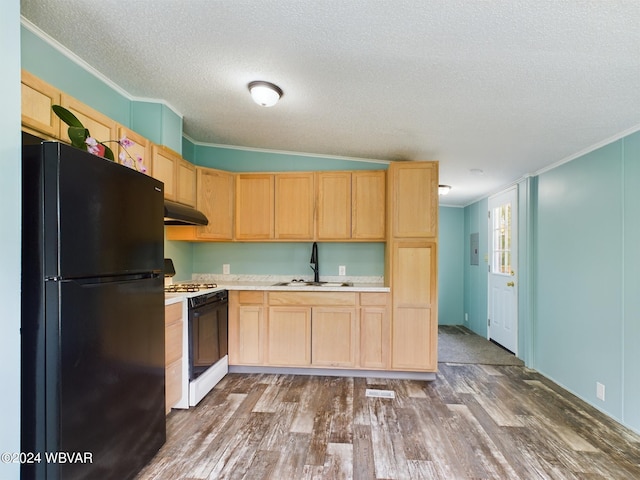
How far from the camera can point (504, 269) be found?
4.38m

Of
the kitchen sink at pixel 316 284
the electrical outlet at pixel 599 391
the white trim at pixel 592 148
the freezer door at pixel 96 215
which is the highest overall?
the white trim at pixel 592 148

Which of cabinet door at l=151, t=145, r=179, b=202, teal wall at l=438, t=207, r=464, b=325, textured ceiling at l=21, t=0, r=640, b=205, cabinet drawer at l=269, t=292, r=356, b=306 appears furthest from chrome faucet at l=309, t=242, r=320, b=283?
teal wall at l=438, t=207, r=464, b=325

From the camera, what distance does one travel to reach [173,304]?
8.10 feet

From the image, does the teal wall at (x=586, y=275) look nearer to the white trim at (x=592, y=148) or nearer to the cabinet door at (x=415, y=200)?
the white trim at (x=592, y=148)

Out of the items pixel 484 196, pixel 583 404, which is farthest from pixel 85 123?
pixel 484 196

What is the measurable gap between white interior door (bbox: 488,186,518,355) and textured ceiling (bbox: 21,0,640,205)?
4.20ft

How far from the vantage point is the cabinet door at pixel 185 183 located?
3018 millimetres

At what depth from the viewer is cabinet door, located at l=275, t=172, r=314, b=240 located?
362cm

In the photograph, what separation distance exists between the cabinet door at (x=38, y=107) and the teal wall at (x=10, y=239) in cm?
30

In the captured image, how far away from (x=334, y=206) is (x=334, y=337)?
4.64ft

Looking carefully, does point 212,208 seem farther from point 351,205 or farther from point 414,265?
point 414,265

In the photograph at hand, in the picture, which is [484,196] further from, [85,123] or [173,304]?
[85,123]

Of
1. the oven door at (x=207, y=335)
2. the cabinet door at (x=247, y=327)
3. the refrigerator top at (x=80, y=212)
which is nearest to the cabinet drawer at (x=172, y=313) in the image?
the oven door at (x=207, y=335)

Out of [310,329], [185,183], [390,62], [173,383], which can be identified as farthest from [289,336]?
[390,62]
